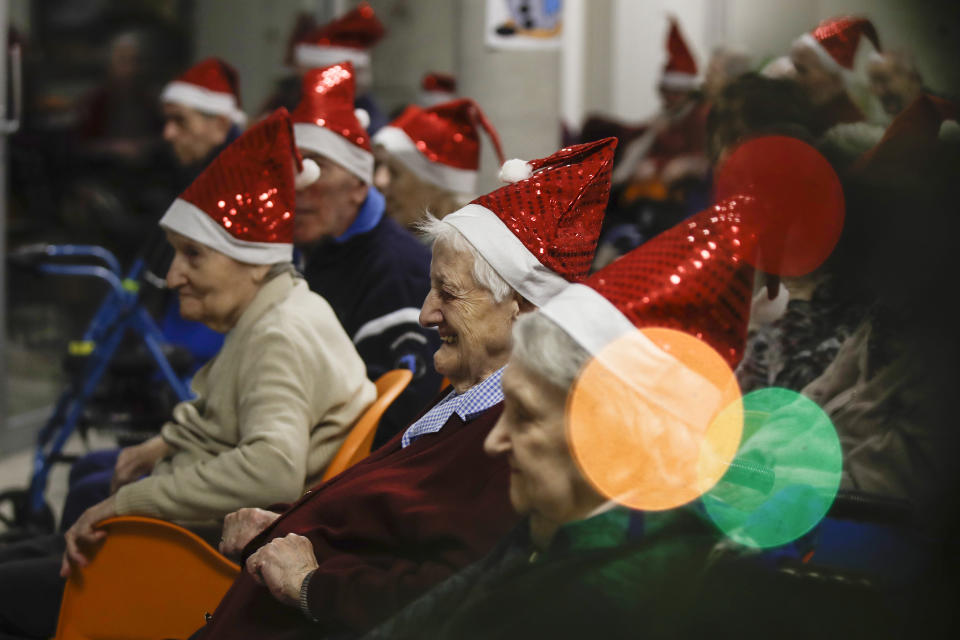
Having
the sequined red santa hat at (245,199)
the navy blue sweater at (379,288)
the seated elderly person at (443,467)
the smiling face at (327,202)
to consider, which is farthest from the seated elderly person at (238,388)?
the smiling face at (327,202)

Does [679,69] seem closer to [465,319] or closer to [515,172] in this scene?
[515,172]

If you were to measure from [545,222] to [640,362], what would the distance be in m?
0.68

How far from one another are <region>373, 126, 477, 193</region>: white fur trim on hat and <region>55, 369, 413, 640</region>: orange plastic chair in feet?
7.50

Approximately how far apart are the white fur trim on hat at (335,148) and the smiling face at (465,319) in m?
1.54

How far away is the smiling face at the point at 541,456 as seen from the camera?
1.53 m

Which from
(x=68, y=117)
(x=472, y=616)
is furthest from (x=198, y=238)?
(x=68, y=117)

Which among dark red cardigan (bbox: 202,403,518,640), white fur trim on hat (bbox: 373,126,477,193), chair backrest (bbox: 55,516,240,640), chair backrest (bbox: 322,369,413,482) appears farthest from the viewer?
white fur trim on hat (bbox: 373,126,477,193)

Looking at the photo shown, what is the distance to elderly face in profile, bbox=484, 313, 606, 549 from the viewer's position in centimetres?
153

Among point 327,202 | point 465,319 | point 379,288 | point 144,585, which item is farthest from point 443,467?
point 327,202

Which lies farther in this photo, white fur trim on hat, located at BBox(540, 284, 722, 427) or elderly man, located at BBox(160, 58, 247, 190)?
elderly man, located at BBox(160, 58, 247, 190)

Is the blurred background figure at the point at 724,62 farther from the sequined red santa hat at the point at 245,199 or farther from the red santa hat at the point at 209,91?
the sequined red santa hat at the point at 245,199

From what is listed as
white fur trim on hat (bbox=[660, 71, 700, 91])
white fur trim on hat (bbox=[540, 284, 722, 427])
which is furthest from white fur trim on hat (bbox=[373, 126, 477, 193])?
white fur trim on hat (bbox=[660, 71, 700, 91])

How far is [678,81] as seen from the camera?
27.8ft

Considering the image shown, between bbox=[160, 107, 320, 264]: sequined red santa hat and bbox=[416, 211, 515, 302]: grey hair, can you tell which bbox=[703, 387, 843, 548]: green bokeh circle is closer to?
bbox=[416, 211, 515, 302]: grey hair
